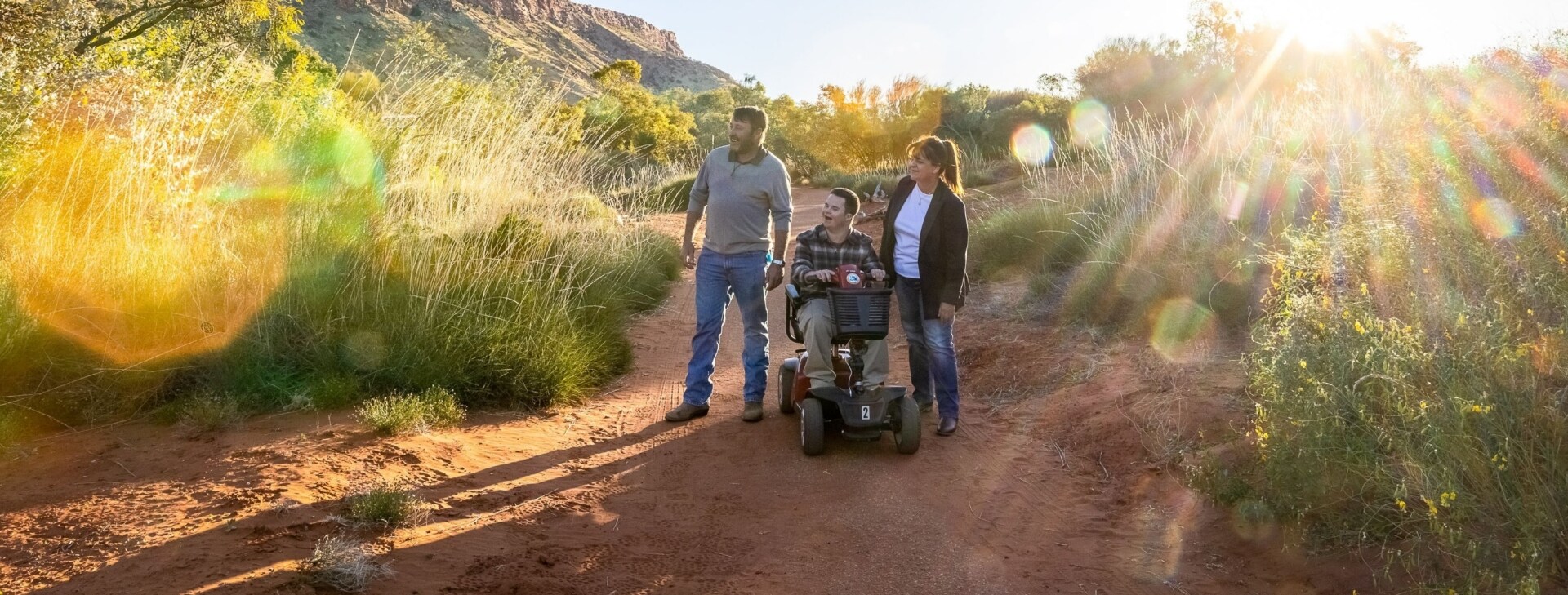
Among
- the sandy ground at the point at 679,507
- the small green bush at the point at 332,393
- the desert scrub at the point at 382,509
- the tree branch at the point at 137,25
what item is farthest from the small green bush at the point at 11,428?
the tree branch at the point at 137,25

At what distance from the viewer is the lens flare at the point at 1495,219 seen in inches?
164

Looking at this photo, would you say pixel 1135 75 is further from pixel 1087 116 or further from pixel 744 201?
pixel 744 201

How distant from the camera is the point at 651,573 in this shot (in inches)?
160

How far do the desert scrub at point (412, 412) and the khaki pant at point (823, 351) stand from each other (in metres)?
2.07

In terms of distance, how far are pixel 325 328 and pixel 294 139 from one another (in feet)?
5.77

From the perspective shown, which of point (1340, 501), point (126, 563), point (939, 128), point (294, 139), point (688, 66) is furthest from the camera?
point (688, 66)

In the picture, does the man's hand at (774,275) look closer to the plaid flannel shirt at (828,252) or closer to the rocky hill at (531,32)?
the plaid flannel shirt at (828,252)

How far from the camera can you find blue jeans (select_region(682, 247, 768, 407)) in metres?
6.20

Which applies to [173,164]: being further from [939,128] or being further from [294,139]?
[939,128]

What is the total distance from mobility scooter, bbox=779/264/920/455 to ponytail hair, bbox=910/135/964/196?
79 cm

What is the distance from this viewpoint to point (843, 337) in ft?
18.5

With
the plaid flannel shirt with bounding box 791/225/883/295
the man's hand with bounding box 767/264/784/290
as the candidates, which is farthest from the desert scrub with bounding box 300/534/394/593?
the plaid flannel shirt with bounding box 791/225/883/295

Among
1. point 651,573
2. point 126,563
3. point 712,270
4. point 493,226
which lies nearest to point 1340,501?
point 651,573

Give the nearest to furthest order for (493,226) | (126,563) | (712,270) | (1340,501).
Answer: (126,563) → (1340,501) → (712,270) → (493,226)
